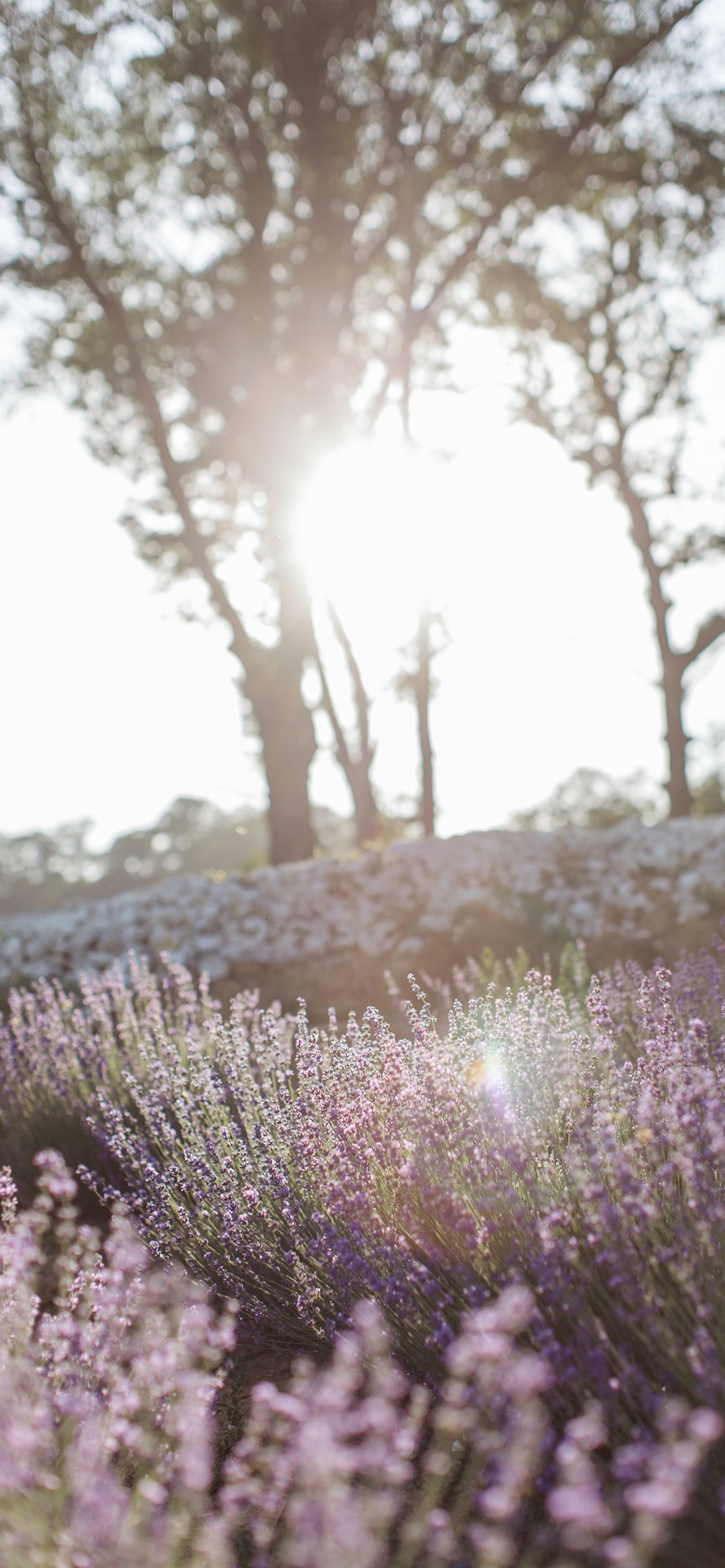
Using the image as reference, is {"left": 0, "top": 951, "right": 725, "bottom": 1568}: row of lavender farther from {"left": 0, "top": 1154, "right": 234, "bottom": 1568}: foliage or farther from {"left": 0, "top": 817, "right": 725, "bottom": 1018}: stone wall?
{"left": 0, "top": 817, "right": 725, "bottom": 1018}: stone wall

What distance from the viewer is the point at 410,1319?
2.00 metres

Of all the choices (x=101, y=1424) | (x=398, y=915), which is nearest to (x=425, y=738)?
(x=398, y=915)

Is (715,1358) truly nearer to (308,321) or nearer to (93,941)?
(93,941)

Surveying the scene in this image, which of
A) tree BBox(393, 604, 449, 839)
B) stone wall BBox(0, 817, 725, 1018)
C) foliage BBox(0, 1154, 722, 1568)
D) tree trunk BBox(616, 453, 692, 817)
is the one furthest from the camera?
tree trunk BBox(616, 453, 692, 817)

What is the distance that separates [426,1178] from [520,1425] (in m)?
0.79

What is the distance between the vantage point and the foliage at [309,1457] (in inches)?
43.1

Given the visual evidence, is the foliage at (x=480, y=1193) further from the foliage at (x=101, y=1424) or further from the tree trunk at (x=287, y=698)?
the tree trunk at (x=287, y=698)

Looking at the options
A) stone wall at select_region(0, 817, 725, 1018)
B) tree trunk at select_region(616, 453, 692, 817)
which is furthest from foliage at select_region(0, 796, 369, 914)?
stone wall at select_region(0, 817, 725, 1018)

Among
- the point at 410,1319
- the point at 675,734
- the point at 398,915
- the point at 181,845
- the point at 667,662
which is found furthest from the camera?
the point at 181,845

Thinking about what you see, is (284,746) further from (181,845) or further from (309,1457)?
(181,845)

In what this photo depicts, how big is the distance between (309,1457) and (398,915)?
5.51 m

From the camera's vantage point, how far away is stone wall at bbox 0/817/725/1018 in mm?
6227

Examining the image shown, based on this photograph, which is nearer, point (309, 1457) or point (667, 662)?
point (309, 1457)

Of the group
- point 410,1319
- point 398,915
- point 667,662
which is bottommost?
point 410,1319
